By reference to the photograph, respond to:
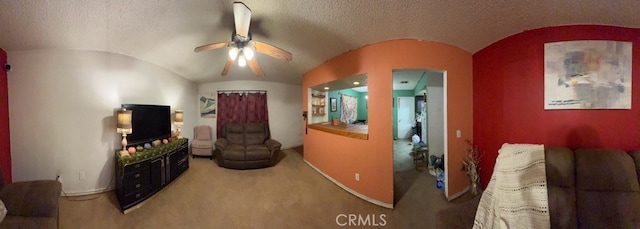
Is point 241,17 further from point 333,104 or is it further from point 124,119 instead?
point 333,104

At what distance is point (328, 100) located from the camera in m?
5.26

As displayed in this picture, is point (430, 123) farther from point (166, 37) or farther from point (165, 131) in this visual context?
point (165, 131)

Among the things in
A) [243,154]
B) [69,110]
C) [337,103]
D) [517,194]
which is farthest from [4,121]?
[337,103]

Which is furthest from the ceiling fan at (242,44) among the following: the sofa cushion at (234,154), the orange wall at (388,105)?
the sofa cushion at (234,154)

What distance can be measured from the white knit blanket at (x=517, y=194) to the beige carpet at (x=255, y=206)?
86 centimetres

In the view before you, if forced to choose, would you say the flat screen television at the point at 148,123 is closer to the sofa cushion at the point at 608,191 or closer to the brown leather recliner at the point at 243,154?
the brown leather recliner at the point at 243,154

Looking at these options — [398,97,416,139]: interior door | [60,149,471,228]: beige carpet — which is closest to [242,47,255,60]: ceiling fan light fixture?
[60,149,471,228]: beige carpet

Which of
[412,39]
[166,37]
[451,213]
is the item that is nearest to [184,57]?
[166,37]

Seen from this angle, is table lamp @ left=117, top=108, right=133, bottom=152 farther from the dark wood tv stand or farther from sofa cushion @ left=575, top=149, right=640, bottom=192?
sofa cushion @ left=575, top=149, right=640, bottom=192

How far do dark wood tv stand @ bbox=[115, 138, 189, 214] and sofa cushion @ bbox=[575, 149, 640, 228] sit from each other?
11.4 feet

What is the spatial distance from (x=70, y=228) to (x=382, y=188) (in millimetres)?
2882

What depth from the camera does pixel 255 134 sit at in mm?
4270

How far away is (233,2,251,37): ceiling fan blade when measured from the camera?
1.38m

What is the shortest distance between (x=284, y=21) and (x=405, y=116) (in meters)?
5.88
